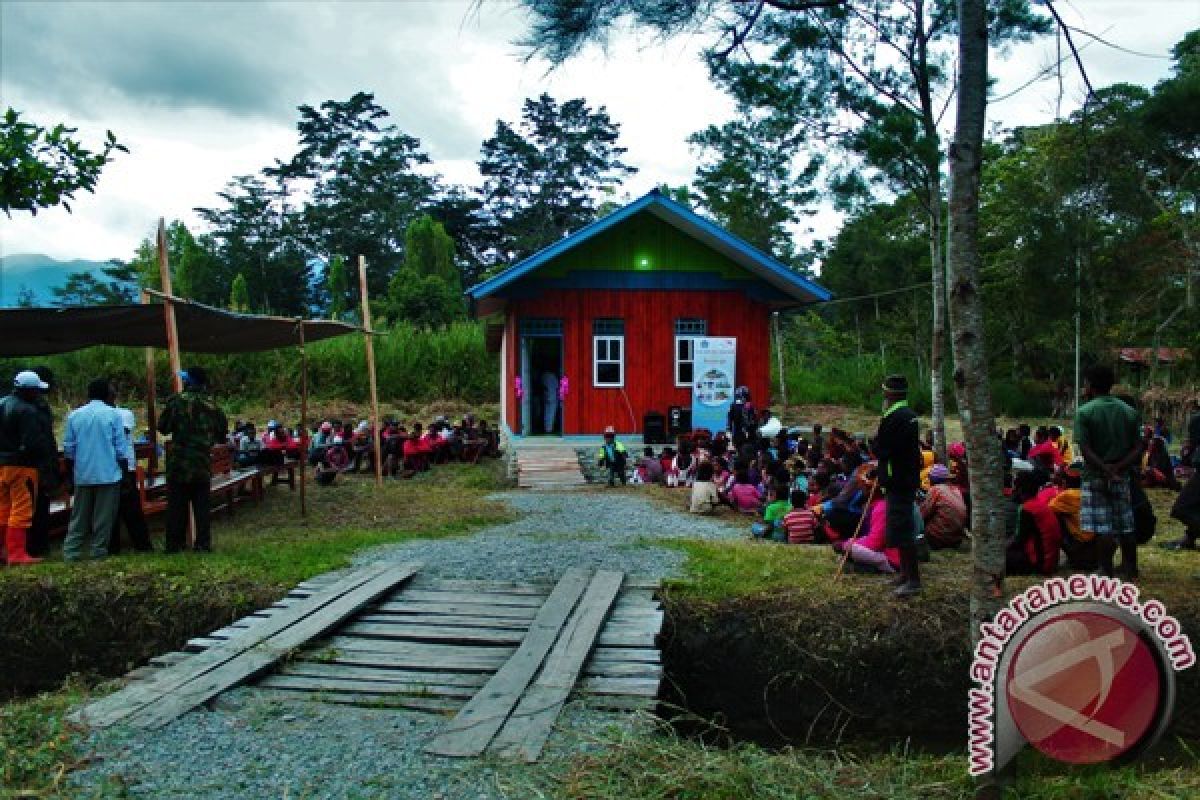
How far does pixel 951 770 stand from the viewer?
4.23 m

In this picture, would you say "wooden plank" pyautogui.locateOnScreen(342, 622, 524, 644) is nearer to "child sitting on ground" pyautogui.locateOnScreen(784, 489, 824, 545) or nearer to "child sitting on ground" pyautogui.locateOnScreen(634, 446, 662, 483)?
"child sitting on ground" pyautogui.locateOnScreen(784, 489, 824, 545)

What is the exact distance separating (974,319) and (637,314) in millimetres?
12622

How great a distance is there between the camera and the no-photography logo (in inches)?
115

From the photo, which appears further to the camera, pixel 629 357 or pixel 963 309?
pixel 629 357

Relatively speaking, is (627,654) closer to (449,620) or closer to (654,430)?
(449,620)

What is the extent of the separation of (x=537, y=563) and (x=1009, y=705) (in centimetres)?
499

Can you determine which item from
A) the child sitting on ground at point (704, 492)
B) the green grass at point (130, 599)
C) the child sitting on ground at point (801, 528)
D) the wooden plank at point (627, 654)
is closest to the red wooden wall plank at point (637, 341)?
the child sitting on ground at point (704, 492)

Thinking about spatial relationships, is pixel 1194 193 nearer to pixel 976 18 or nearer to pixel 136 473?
pixel 976 18

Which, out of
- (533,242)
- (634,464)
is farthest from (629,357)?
(533,242)

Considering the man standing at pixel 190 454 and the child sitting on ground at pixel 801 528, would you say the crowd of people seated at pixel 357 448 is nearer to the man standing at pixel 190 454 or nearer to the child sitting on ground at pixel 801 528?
the man standing at pixel 190 454

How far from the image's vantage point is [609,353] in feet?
52.9

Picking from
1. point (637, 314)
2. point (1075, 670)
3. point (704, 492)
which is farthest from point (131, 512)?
point (637, 314)

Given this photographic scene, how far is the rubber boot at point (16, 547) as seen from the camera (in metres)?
7.62

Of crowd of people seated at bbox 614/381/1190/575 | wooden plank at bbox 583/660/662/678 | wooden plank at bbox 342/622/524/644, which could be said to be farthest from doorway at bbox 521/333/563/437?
wooden plank at bbox 583/660/662/678
